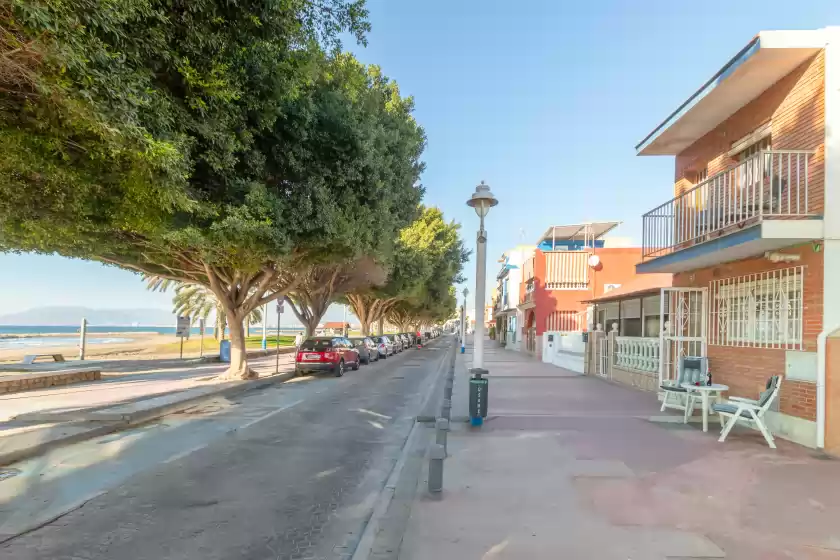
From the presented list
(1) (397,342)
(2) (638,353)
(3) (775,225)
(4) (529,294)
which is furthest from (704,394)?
(1) (397,342)

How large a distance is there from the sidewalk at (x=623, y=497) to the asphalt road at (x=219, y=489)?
0.97 metres

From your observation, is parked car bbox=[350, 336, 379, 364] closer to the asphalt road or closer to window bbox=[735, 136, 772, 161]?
the asphalt road

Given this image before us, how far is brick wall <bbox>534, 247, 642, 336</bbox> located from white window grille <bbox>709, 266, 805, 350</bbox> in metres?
18.2

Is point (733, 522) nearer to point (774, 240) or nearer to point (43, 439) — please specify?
point (774, 240)

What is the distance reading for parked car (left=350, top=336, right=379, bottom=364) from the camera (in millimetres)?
28375

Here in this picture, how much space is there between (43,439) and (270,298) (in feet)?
35.6

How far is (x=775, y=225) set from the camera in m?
7.62

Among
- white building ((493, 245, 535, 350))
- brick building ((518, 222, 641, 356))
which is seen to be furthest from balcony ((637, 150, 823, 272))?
white building ((493, 245, 535, 350))

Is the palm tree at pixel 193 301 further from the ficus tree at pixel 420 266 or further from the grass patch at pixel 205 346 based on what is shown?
the ficus tree at pixel 420 266

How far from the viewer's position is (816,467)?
6781mm

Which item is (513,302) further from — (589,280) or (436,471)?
(436,471)

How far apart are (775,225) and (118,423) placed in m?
11.5

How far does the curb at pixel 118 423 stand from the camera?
7.48 meters

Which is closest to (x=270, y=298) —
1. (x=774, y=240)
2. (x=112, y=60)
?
(x=112, y=60)
